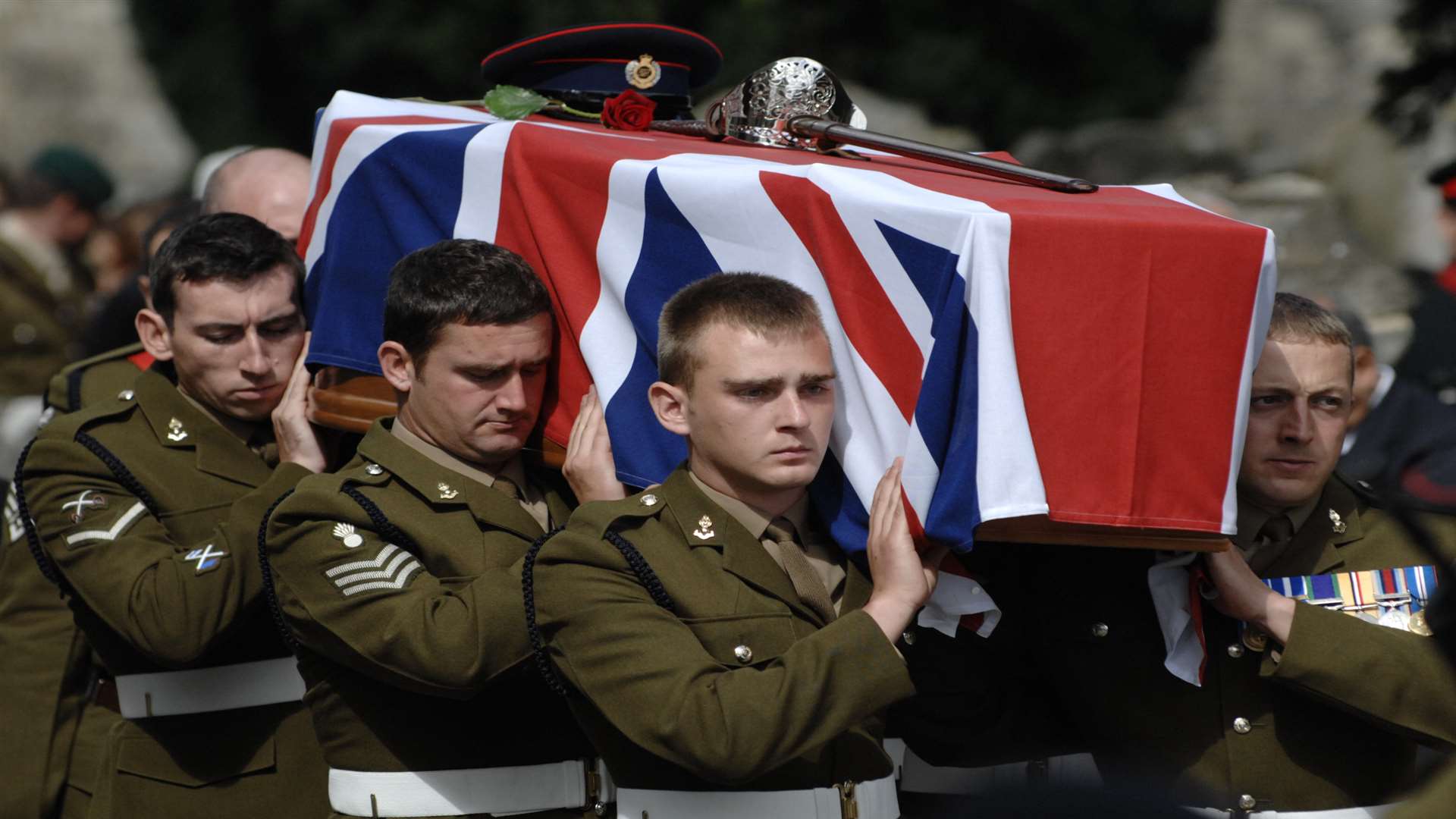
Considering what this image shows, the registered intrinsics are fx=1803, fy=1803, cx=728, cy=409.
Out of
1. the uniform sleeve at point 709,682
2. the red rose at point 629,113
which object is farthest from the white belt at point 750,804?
the red rose at point 629,113

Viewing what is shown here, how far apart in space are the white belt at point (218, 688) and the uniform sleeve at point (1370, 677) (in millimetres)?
2019

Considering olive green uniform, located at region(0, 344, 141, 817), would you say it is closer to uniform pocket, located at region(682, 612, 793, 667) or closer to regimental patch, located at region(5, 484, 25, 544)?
regimental patch, located at region(5, 484, 25, 544)

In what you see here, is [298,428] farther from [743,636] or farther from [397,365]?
[743,636]

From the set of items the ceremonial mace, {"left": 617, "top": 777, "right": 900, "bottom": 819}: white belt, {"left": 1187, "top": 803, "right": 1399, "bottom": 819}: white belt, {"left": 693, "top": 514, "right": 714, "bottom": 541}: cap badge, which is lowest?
{"left": 1187, "top": 803, "right": 1399, "bottom": 819}: white belt

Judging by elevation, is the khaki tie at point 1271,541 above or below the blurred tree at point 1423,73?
below

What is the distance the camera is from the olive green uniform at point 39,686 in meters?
4.34

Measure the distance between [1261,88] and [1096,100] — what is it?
259 centimetres

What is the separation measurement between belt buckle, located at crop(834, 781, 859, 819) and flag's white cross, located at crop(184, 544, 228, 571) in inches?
51.4

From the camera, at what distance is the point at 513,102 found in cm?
396

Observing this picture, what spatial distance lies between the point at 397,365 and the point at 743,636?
0.91 m

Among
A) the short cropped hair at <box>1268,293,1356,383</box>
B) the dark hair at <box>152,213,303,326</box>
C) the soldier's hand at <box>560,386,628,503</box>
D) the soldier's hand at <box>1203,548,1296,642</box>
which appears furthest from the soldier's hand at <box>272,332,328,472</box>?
the short cropped hair at <box>1268,293,1356,383</box>

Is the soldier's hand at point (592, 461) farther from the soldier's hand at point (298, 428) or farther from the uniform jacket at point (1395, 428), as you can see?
the uniform jacket at point (1395, 428)

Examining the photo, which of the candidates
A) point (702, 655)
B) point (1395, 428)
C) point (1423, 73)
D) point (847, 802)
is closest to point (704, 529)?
point (702, 655)

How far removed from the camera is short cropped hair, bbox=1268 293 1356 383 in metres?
3.32
